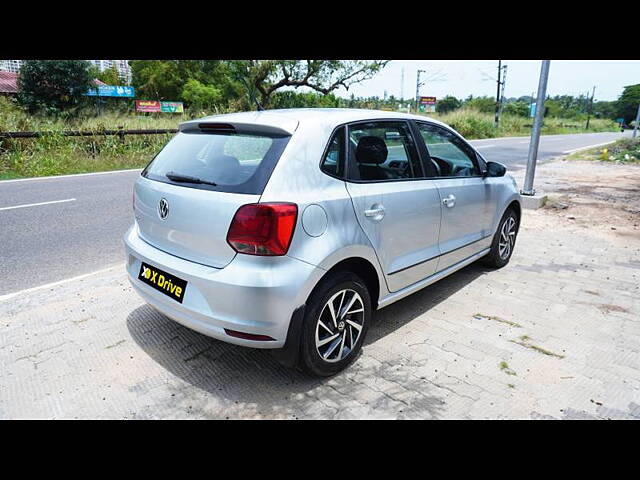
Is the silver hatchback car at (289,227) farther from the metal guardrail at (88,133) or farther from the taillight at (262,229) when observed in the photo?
the metal guardrail at (88,133)

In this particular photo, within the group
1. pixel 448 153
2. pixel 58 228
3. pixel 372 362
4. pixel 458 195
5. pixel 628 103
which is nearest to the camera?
pixel 372 362

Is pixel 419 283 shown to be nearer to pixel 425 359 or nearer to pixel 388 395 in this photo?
pixel 425 359

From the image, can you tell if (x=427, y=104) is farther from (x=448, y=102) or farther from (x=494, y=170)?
(x=494, y=170)

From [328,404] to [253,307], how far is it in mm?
769

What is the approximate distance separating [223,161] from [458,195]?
7.06ft

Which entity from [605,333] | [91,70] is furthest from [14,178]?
[91,70]

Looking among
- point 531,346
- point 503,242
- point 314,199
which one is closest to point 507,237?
point 503,242

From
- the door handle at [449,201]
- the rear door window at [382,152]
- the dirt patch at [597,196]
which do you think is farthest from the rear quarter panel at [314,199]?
the dirt patch at [597,196]

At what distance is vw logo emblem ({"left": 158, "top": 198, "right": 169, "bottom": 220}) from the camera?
276 cm

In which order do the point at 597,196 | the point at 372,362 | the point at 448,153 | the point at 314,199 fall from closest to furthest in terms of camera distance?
the point at 314,199, the point at 372,362, the point at 448,153, the point at 597,196

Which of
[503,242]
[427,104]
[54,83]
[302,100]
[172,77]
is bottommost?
[503,242]

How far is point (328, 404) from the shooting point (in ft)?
8.45

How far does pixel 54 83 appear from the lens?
29.2 m

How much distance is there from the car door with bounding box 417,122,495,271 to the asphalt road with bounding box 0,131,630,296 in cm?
367
